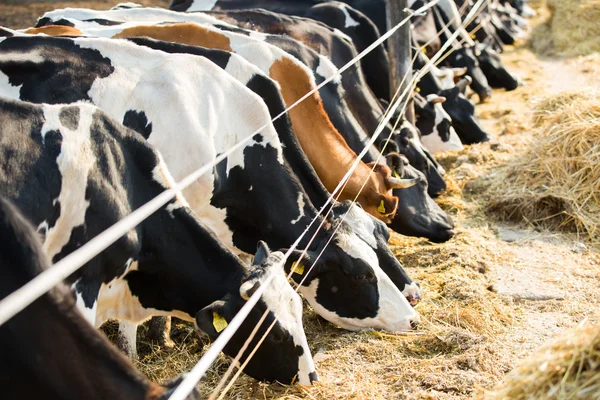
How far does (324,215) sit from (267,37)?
2.42 meters

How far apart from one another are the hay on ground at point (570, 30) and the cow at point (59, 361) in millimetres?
13461

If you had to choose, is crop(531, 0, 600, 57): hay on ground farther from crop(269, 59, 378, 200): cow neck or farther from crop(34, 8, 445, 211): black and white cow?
crop(269, 59, 378, 200): cow neck

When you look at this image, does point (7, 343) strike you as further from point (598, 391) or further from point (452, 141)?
point (452, 141)

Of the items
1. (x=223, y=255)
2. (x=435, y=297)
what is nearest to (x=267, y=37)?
(x=435, y=297)

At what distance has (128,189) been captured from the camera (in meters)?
3.50

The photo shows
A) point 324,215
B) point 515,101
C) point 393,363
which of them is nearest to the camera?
point 393,363

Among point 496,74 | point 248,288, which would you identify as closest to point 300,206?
point 248,288

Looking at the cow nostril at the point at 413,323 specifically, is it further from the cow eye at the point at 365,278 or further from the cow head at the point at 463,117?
the cow head at the point at 463,117

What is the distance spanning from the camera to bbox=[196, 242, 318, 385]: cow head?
339 cm

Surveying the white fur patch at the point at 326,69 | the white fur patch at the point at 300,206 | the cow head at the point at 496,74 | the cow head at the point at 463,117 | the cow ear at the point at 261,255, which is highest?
the cow ear at the point at 261,255

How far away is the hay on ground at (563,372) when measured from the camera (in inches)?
91.7

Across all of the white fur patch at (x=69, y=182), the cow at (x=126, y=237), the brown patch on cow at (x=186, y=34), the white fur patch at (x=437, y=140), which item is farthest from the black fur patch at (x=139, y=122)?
the white fur patch at (x=437, y=140)

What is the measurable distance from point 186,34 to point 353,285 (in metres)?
2.76

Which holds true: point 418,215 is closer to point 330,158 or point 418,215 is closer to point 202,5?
point 330,158
